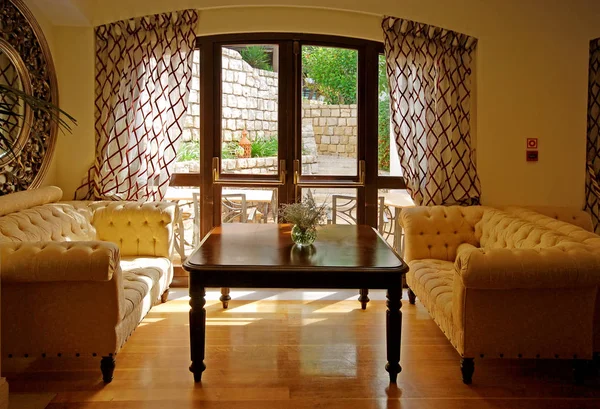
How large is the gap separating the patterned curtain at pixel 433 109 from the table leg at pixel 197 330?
247cm

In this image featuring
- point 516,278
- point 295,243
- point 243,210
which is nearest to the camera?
point 516,278

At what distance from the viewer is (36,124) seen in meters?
4.38

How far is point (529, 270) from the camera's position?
9.77 ft

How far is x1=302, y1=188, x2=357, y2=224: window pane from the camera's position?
5168mm

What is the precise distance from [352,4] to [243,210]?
200cm

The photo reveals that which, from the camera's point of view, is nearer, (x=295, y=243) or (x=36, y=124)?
(x=295, y=243)

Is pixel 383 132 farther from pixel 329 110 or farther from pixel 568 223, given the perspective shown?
pixel 568 223

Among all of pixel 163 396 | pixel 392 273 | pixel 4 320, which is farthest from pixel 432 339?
pixel 4 320

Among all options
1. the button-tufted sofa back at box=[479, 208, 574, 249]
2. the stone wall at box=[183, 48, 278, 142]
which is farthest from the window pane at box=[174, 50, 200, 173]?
the button-tufted sofa back at box=[479, 208, 574, 249]

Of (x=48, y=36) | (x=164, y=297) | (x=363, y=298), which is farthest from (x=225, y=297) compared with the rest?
(x=48, y=36)

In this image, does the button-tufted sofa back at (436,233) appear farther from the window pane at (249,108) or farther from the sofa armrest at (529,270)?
the sofa armrest at (529,270)

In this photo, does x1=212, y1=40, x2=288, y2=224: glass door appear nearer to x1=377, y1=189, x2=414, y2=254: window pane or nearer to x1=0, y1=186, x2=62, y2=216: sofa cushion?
x1=377, y1=189, x2=414, y2=254: window pane

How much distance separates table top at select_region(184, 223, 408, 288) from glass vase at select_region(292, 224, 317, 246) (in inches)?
1.5

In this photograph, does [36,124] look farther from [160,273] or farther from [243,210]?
[243,210]
